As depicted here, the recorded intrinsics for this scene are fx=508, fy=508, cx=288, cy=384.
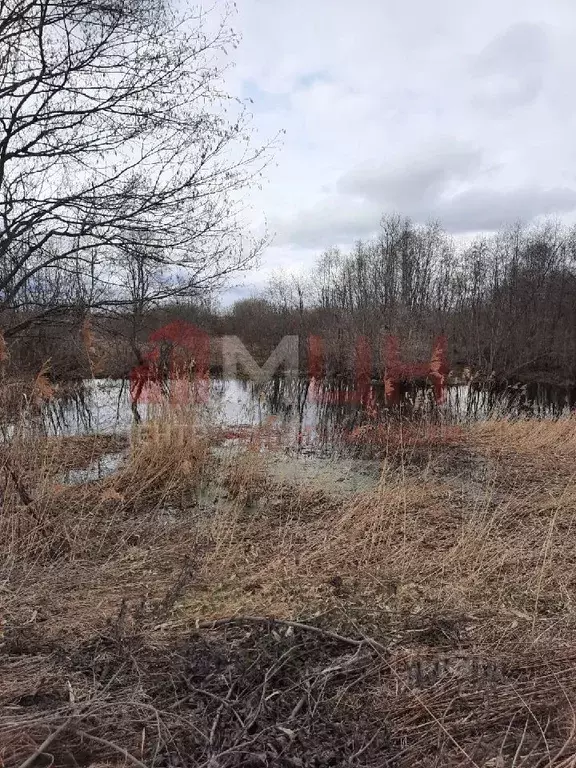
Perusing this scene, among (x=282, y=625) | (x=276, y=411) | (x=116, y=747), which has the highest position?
(x=276, y=411)

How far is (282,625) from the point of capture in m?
2.86

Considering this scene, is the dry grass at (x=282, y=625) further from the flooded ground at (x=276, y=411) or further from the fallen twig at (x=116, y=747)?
the flooded ground at (x=276, y=411)

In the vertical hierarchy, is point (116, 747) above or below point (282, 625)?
above

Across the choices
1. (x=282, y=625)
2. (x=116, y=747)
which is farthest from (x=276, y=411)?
(x=116, y=747)

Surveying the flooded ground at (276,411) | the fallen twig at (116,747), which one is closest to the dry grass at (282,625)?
the fallen twig at (116,747)

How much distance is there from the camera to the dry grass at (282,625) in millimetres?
1996

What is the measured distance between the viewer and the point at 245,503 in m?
5.68

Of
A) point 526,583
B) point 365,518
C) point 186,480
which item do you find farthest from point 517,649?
point 186,480

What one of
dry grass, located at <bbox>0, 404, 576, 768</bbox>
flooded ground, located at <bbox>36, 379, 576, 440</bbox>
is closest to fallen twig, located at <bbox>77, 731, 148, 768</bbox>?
dry grass, located at <bbox>0, 404, 576, 768</bbox>

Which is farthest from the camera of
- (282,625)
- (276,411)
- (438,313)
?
(438,313)

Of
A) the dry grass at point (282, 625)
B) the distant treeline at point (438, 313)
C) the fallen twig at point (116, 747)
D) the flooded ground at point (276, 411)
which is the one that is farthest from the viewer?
the distant treeline at point (438, 313)

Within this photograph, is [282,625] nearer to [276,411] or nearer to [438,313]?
[276,411]

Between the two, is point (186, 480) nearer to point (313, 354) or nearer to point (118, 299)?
point (118, 299)

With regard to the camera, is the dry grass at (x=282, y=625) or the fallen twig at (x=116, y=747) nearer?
the fallen twig at (x=116, y=747)
